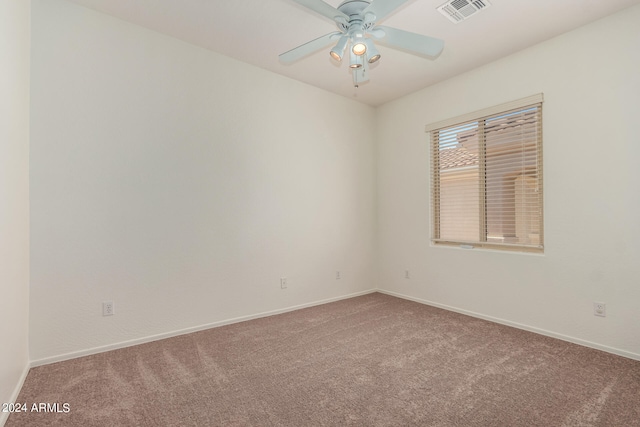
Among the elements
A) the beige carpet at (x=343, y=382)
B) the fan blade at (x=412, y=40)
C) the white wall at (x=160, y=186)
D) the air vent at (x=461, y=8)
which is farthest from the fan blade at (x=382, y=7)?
the beige carpet at (x=343, y=382)

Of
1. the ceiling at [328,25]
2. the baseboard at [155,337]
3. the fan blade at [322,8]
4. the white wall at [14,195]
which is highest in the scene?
the ceiling at [328,25]

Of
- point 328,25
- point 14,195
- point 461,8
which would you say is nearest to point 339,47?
point 328,25

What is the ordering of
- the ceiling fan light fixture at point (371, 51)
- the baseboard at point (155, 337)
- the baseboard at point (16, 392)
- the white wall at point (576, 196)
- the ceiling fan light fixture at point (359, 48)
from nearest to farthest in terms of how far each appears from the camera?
the baseboard at point (16, 392) < the ceiling fan light fixture at point (359, 48) < the ceiling fan light fixture at point (371, 51) < the baseboard at point (155, 337) < the white wall at point (576, 196)

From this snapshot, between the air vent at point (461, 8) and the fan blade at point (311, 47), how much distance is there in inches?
37.3

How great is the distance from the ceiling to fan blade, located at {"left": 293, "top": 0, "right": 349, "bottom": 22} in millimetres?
488

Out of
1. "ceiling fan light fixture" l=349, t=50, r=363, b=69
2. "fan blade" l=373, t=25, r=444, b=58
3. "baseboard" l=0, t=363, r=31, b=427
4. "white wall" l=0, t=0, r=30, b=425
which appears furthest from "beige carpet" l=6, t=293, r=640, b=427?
"fan blade" l=373, t=25, r=444, b=58

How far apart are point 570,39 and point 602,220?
1600 millimetres

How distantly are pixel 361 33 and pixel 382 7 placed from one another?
248 mm

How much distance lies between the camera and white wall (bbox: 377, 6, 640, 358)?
245 cm

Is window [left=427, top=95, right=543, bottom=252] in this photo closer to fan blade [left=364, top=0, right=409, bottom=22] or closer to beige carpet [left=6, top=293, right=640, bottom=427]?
beige carpet [left=6, top=293, right=640, bottom=427]

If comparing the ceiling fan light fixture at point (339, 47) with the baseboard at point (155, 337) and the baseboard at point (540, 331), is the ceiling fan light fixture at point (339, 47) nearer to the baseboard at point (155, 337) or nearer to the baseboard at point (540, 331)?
the baseboard at point (155, 337)

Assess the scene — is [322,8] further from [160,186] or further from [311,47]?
[160,186]

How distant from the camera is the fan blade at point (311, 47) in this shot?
6.98ft

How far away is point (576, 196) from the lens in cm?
271
